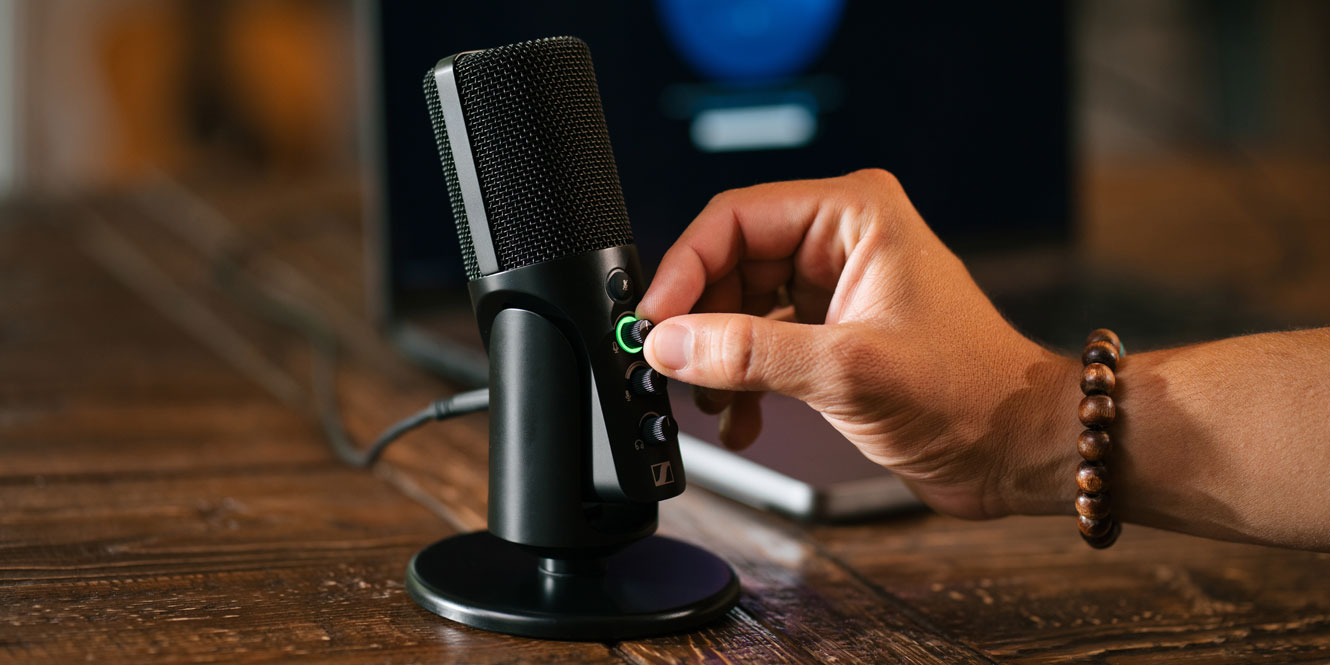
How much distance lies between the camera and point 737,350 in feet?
1.56

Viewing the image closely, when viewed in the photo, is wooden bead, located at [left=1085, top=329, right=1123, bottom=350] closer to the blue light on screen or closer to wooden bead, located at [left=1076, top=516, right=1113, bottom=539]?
wooden bead, located at [left=1076, top=516, right=1113, bottom=539]

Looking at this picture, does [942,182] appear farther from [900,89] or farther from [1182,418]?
[1182,418]

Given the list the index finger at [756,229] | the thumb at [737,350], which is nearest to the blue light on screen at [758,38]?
the index finger at [756,229]

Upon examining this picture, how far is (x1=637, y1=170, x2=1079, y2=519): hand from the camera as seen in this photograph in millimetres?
485

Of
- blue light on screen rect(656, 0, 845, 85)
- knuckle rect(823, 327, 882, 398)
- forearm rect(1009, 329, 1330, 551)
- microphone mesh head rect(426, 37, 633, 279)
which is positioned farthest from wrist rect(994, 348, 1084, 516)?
blue light on screen rect(656, 0, 845, 85)

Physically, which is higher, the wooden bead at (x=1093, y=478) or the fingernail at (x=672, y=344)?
the fingernail at (x=672, y=344)

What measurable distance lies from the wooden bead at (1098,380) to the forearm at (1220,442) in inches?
0.5

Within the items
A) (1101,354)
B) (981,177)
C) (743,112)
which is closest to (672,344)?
(1101,354)

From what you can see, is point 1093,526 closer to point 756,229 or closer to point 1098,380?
point 1098,380

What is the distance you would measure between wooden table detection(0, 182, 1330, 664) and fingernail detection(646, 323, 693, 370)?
12cm

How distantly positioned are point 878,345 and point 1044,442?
119 mm

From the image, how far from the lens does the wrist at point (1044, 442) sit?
1.80ft

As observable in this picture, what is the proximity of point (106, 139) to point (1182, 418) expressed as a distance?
5192mm

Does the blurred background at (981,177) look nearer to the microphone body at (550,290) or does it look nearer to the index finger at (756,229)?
the index finger at (756,229)
